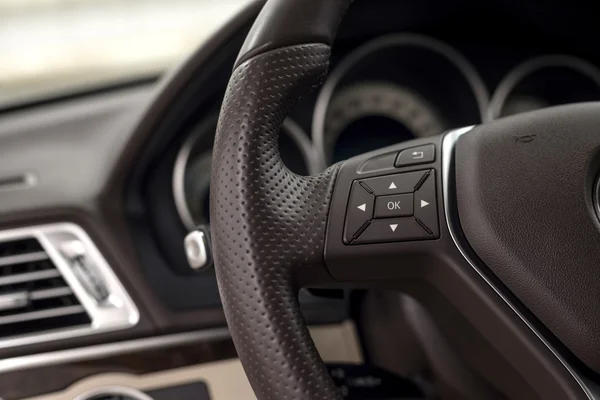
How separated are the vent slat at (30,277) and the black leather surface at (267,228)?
41cm

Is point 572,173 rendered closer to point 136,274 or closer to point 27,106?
point 136,274

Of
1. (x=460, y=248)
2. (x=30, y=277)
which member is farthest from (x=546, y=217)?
(x=30, y=277)

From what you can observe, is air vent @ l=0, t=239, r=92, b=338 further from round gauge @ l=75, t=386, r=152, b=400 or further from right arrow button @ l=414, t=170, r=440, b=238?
right arrow button @ l=414, t=170, r=440, b=238

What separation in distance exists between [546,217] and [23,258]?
0.66 m

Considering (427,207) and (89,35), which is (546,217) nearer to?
(427,207)

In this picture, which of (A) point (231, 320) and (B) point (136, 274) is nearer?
(A) point (231, 320)

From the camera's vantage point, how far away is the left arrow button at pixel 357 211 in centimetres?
60

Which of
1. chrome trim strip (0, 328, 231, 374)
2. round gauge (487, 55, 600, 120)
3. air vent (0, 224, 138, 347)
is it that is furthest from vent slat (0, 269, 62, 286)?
round gauge (487, 55, 600, 120)

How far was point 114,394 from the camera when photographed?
923 mm

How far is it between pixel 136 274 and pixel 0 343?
216 millimetres

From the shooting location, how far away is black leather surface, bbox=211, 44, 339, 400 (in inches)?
21.5

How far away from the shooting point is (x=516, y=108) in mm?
1146

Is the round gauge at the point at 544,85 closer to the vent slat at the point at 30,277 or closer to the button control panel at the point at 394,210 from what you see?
the button control panel at the point at 394,210

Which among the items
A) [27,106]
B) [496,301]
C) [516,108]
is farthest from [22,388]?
[516,108]
